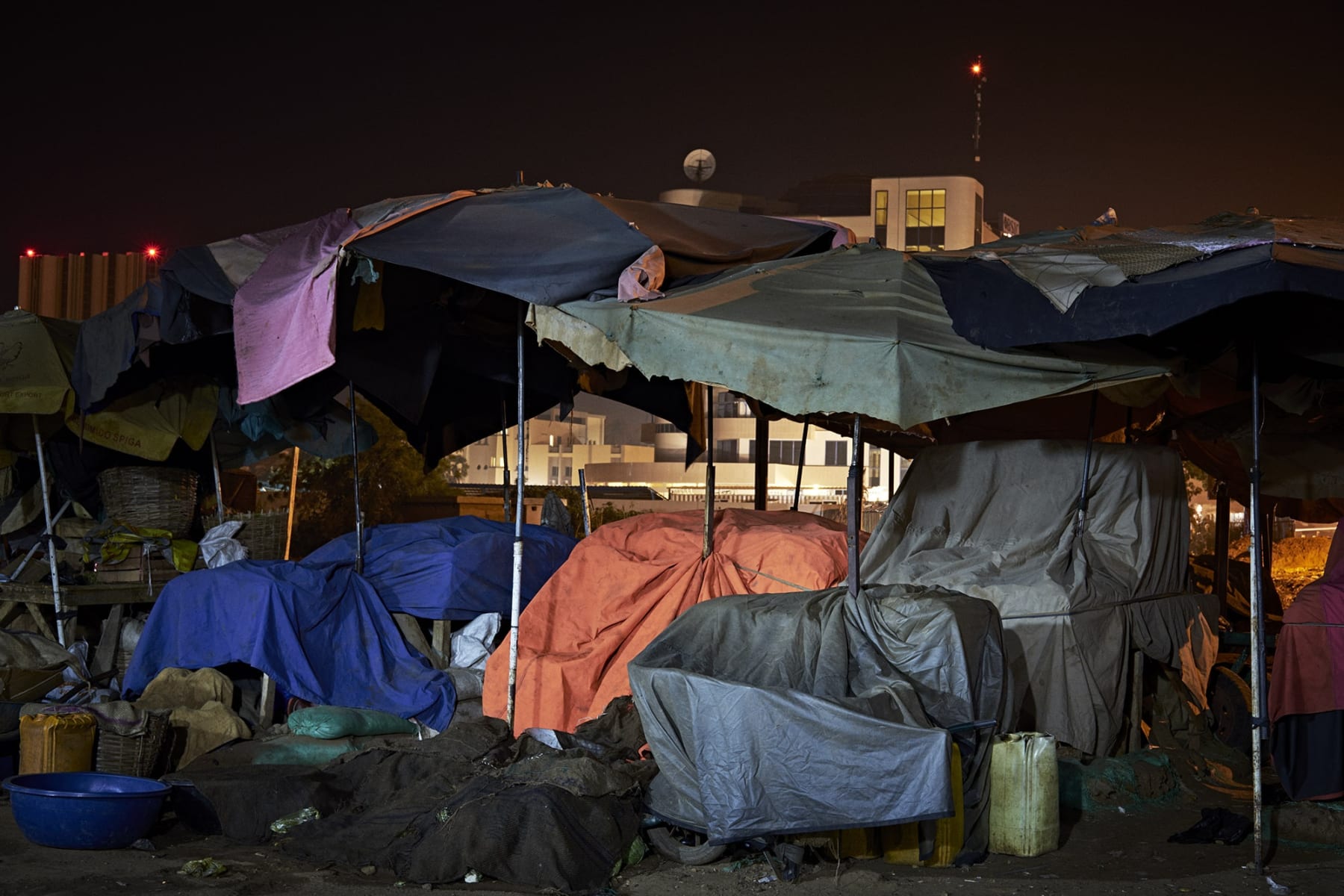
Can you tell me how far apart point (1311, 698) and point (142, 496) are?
9420 mm

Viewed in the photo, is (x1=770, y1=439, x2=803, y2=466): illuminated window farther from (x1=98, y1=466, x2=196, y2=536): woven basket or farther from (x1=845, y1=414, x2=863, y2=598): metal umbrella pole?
(x1=845, y1=414, x2=863, y2=598): metal umbrella pole

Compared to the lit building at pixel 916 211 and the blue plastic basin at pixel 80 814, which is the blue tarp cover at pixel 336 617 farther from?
the lit building at pixel 916 211

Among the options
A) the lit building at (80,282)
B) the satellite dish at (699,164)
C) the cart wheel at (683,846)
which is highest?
the satellite dish at (699,164)

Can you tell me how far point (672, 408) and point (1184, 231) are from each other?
5.38 m

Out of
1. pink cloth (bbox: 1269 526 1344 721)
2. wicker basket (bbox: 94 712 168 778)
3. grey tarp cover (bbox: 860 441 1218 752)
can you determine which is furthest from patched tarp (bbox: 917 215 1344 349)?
wicker basket (bbox: 94 712 168 778)

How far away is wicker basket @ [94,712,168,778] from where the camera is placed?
8047mm

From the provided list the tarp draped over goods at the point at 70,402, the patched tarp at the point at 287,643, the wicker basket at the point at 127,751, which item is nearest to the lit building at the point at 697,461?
the tarp draped over goods at the point at 70,402

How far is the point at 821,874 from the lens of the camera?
6156mm

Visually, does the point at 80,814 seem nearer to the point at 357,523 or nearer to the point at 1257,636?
the point at 357,523

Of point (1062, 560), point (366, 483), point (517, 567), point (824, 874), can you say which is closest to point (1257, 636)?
point (1062, 560)

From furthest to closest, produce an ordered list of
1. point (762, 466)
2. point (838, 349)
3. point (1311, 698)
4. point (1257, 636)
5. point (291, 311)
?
point (762, 466), point (291, 311), point (1311, 698), point (838, 349), point (1257, 636)

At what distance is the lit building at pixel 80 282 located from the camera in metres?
26.1

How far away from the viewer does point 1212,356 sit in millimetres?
7445

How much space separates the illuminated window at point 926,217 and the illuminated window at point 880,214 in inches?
38.9
